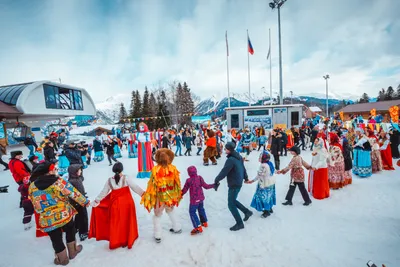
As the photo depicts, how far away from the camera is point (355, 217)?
385 cm

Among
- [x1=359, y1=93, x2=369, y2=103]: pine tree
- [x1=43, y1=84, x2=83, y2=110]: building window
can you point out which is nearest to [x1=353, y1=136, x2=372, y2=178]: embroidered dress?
[x1=43, y1=84, x2=83, y2=110]: building window

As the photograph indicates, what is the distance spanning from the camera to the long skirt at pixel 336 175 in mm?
5172

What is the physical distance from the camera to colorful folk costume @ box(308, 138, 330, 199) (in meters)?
4.70

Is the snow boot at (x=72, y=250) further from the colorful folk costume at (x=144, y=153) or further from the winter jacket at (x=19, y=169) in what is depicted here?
the colorful folk costume at (x=144, y=153)

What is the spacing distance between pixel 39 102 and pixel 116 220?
64.6ft

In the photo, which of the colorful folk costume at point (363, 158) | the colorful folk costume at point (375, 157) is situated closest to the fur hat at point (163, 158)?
the colorful folk costume at point (363, 158)

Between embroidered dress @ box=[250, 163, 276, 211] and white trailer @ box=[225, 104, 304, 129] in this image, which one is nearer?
embroidered dress @ box=[250, 163, 276, 211]

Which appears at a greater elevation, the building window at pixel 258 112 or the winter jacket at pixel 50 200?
the building window at pixel 258 112

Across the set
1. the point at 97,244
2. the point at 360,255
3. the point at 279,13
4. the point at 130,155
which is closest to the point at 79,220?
the point at 97,244

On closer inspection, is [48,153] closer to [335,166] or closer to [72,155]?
[72,155]

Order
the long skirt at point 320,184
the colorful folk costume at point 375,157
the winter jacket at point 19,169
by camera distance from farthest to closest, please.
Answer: the colorful folk costume at point 375,157 < the long skirt at point 320,184 < the winter jacket at point 19,169

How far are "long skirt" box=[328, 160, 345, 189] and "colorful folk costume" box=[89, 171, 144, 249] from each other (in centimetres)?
476

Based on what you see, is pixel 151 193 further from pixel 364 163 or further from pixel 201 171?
pixel 364 163

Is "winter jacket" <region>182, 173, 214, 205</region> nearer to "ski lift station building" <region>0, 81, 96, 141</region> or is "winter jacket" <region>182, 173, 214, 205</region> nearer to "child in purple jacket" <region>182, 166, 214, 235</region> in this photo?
"child in purple jacket" <region>182, 166, 214, 235</region>
